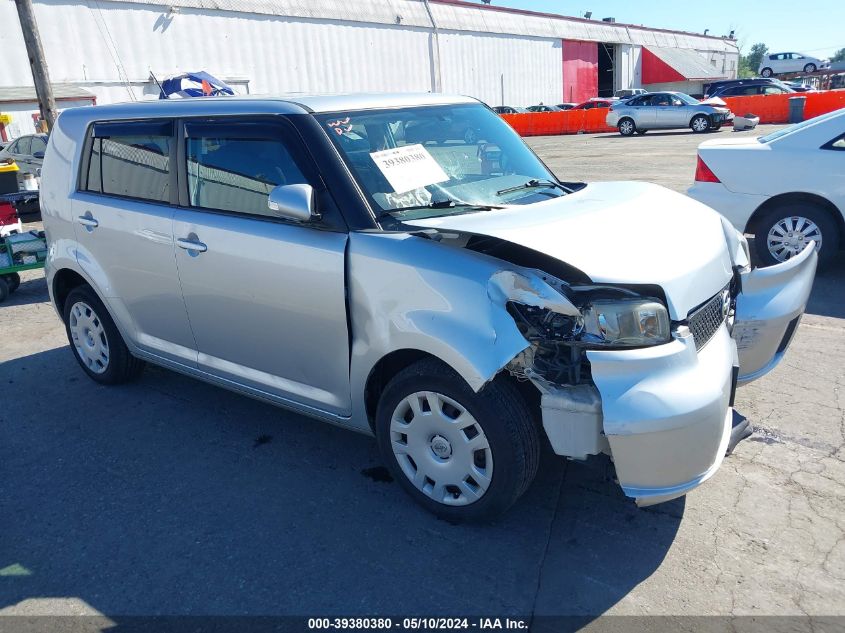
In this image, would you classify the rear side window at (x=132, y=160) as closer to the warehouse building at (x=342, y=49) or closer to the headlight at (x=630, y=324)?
the headlight at (x=630, y=324)

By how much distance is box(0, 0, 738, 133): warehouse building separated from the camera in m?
24.7

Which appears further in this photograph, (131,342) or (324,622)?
(131,342)

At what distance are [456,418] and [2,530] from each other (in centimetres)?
230

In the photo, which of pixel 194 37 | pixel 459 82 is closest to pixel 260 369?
pixel 194 37

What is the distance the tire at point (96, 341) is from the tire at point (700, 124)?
2468 cm

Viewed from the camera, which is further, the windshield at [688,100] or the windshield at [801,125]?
the windshield at [688,100]

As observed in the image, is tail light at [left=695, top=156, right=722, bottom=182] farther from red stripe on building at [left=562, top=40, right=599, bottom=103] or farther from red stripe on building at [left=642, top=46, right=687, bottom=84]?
red stripe on building at [left=642, top=46, right=687, bottom=84]

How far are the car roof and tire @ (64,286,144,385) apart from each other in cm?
125

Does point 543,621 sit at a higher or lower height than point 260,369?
lower

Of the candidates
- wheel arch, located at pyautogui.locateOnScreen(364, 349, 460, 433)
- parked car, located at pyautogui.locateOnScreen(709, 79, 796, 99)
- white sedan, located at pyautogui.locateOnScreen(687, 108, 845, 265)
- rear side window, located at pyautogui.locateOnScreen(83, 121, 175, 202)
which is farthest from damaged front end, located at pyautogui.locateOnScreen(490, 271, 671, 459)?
parked car, located at pyautogui.locateOnScreen(709, 79, 796, 99)

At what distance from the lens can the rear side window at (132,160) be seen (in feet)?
13.5

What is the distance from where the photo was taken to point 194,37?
2784cm

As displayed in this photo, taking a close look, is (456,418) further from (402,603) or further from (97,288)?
(97,288)

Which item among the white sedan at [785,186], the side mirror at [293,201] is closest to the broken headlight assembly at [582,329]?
the side mirror at [293,201]
